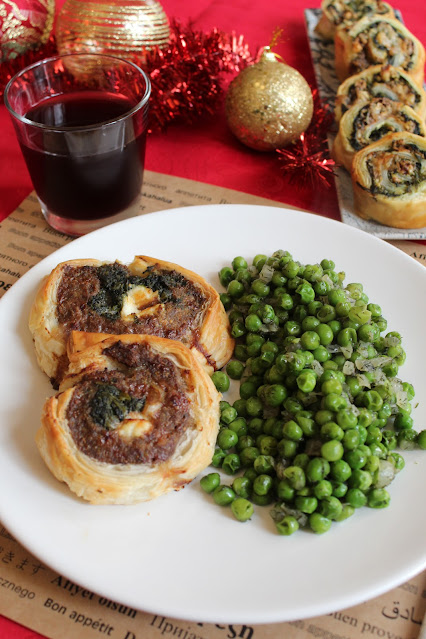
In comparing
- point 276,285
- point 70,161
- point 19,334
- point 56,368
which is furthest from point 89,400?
point 70,161

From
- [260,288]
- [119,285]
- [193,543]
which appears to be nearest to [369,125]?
[260,288]

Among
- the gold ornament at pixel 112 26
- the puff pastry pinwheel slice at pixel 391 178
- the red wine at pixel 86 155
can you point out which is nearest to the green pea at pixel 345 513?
the puff pastry pinwheel slice at pixel 391 178

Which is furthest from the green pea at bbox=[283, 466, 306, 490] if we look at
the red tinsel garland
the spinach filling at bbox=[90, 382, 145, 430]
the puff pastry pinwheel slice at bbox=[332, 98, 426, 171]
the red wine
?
the puff pastry pinwheel slice at bbox=[332, 98, 426, 171]

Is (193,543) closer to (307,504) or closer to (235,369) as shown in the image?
(307,504)

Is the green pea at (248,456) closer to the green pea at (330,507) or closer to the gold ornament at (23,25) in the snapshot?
the green pea at (330,507)

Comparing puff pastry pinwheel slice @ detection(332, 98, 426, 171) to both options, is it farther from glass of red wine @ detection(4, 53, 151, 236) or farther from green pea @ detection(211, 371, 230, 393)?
green pea @ detection(211, 371, 230, 393)

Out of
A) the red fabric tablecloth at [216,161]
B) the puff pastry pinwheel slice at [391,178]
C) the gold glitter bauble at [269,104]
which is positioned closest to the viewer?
the puff pastry pinwheel slice at [391,178]

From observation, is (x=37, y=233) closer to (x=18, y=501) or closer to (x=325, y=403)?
(x=18, y=501)
